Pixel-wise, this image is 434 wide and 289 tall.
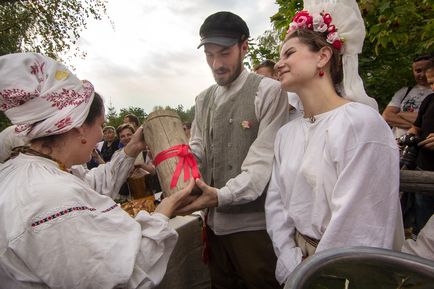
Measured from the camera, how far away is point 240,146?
2.33 metres

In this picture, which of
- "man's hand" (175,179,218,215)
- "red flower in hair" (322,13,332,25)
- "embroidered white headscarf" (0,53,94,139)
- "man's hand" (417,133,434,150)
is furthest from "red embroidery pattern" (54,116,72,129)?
"man's hand" (417,133,434,150)

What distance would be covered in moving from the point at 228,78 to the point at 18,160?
1455mm

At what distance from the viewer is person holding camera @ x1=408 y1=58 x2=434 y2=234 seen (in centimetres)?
350

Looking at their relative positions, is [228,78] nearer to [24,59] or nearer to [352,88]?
[352,88]

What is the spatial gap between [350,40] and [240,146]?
95 centimetres

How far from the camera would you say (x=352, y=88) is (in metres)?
1.93

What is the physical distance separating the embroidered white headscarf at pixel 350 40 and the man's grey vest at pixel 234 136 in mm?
620

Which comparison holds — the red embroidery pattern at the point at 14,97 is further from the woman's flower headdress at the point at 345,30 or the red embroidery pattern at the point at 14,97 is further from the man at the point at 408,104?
the man at the point at 408,104

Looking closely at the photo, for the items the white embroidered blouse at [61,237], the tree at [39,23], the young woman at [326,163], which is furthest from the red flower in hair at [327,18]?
the tree at [39,23]

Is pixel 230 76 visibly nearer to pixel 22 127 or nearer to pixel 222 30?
pixel 222 30

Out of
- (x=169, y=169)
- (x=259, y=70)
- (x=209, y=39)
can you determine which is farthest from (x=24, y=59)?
(x=259, y=70)

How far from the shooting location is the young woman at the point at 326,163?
1.58m

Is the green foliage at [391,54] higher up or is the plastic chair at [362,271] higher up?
the green foliage at [391,54]

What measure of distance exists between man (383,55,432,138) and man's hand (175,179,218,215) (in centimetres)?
337
